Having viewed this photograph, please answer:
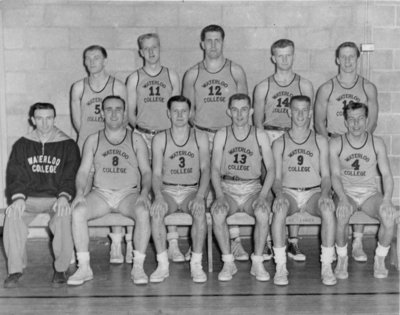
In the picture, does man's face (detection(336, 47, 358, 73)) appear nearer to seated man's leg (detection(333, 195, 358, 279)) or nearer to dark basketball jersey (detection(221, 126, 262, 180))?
dark basketball jersey (detection(221, 126, 262, 180))

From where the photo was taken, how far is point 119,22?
6.50 metres

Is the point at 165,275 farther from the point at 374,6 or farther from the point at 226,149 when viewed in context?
the point at 374,6

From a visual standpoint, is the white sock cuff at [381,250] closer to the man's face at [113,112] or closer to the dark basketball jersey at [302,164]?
the dark basketball jersey at [302,164]

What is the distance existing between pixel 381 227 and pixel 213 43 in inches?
81.5

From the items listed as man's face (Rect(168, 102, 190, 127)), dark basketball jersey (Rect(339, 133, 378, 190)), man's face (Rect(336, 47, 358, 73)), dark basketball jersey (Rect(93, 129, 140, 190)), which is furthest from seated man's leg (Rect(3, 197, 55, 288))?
man's face (Rect(336, 47, 358, 73))

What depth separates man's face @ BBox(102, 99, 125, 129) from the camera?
5332 millimetres

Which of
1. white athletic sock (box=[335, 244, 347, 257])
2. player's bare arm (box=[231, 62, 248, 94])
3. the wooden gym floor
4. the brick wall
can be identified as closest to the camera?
the wooden gym floor

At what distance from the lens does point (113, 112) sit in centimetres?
536

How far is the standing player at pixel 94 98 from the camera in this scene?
19.1ft

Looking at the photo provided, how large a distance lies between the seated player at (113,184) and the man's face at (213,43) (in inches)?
38.3

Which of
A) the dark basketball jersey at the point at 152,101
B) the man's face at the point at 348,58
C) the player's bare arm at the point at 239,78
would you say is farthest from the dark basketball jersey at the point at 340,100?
the dark basketball jersey at the point at 152,101

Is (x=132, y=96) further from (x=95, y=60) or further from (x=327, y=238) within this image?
(x=327, y=238)

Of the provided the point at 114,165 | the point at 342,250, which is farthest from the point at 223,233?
the point at 114,165

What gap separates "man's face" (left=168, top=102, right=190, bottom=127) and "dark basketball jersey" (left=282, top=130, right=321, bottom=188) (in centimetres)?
86
